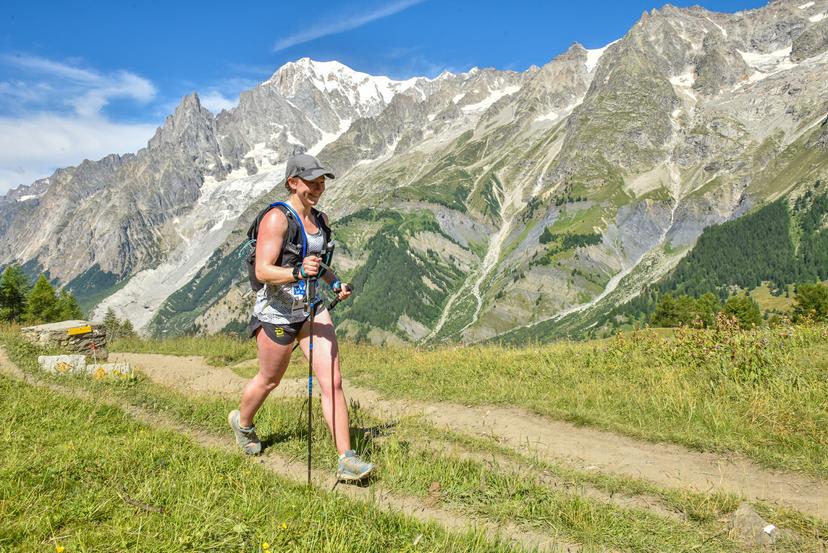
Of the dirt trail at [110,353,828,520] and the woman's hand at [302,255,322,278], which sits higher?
the woman's hand at [302,255,322,278]

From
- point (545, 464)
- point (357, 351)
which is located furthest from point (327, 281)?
point (357, 351)

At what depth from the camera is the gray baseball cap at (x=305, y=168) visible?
23.6 feet

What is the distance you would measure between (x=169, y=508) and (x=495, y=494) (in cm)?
341

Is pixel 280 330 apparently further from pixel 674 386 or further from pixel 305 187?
pixel 674 386

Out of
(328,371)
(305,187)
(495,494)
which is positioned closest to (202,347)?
(328,371)

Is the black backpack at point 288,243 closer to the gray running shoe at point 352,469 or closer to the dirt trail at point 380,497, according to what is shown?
the gray running shoe at point 352,469

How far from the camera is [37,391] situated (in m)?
9.80

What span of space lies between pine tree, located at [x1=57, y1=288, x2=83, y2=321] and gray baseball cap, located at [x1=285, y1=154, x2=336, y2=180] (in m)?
67.3

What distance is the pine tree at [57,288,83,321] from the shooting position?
63250mm

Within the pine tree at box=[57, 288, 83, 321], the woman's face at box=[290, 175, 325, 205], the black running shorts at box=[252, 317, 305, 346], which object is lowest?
the pine tree at box=[57, 288, 83, 321]

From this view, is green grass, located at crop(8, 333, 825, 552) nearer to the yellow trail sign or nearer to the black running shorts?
the black running shorts

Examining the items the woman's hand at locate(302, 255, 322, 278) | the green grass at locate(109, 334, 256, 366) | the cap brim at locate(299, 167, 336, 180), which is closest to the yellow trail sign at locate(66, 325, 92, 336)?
the green grass at locate(109, 334, 256, 366)

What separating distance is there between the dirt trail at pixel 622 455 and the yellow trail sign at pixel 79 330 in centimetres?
1224

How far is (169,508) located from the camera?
4918 millimetres
